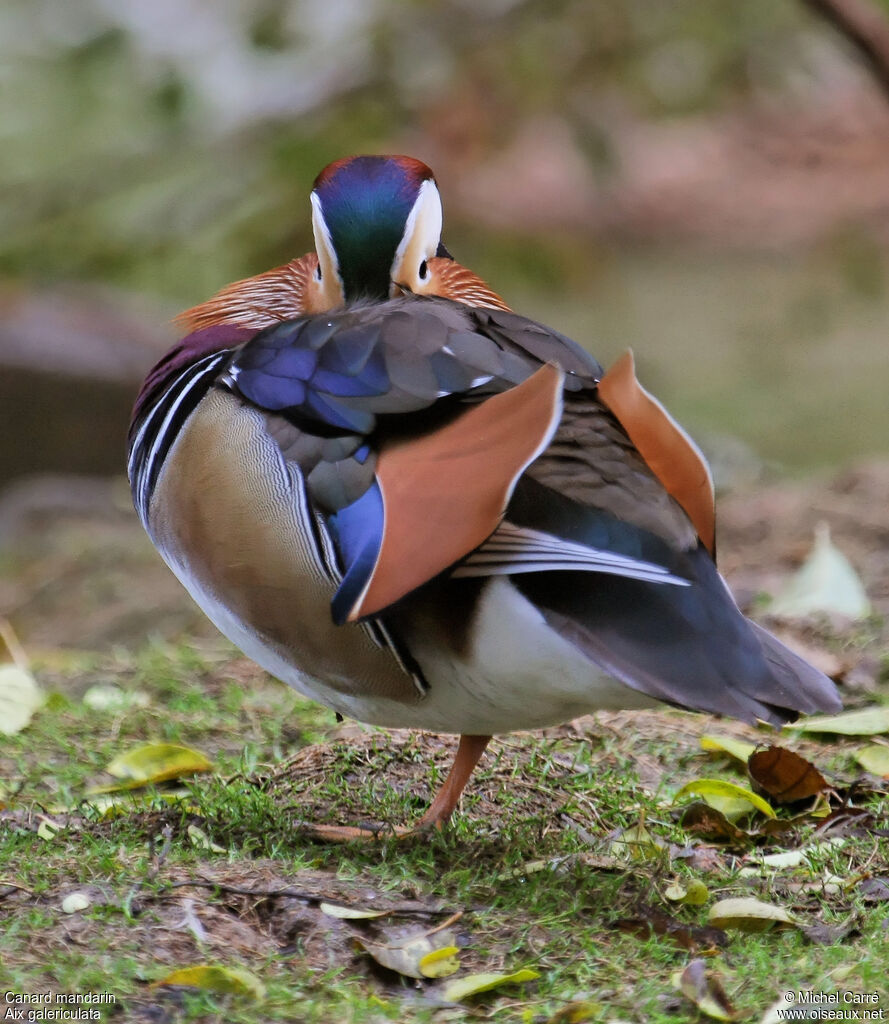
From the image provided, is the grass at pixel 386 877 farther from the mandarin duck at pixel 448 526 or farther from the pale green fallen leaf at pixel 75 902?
the mandarin duck at pixel 448 526

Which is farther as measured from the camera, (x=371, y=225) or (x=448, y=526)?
(x=371, y=225)

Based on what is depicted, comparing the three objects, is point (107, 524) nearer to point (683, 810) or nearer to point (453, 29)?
point (453, 29)

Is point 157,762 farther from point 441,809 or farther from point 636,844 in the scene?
point 636,844

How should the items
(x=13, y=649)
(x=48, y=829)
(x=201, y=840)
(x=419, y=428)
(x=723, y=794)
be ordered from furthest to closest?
(x=13, y=649)
(x=723, y=794)
(x=48, y=829)
(x=201, y=840)
(x=419, y=428)

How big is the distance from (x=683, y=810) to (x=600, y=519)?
83 centimetres

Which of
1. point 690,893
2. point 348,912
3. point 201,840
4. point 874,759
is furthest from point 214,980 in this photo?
point 874,759

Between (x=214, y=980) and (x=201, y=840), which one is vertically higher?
(x=214, y=980)

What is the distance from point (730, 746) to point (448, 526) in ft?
3.58

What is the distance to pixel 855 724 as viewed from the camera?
2783 millimetres

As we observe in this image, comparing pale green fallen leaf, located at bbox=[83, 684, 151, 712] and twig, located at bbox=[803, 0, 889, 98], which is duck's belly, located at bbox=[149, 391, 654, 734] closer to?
pale green fallen leaf, located at bbox=[83, 684, 151, 712]

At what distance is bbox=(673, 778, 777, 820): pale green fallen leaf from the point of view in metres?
2.38

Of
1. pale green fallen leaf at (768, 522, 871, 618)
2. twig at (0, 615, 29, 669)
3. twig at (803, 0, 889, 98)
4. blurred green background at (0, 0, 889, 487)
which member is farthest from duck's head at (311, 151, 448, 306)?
blurred green background at (0, 0, 889, 487)

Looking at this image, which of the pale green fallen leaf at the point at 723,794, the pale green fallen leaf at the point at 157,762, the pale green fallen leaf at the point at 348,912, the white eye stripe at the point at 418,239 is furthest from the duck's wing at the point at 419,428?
the pale green fallen leaf at the point at 157,762

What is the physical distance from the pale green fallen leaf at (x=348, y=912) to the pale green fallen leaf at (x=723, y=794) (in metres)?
0.72
